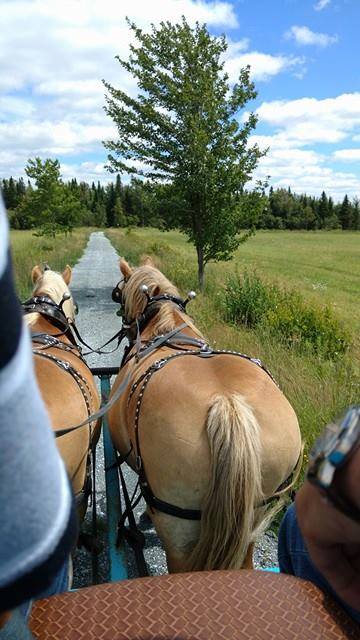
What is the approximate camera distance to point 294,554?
1590 mm

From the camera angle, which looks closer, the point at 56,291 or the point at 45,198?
the point at 56,291

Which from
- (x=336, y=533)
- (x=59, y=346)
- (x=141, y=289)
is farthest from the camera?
(x=141, y=289)

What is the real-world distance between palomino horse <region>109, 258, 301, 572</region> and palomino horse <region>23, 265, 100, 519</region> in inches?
11.9

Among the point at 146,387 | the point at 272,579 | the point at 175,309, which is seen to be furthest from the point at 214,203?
the point at 272,579

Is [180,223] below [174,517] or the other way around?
the other way around

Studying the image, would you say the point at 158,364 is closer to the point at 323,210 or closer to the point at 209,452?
the point at 209,452

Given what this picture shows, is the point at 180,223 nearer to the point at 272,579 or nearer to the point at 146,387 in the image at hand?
the point at 146,387

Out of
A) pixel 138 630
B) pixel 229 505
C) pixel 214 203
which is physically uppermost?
pixel 214 203

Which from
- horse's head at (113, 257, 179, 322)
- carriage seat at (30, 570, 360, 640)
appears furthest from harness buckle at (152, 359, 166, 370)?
carriage seat at (30, 570, 360, 640)

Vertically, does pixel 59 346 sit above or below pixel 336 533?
below

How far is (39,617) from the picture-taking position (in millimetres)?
1293

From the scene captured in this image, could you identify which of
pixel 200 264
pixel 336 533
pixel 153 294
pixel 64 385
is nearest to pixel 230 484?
pixel 64 385

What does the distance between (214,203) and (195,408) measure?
9108 millimetres

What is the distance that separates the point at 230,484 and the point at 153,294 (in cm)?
196
